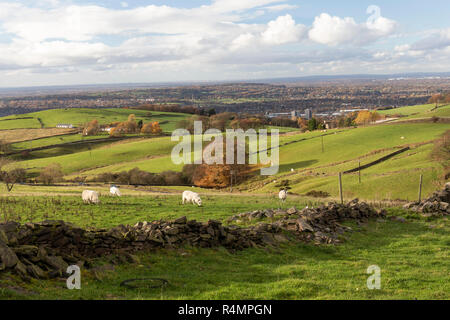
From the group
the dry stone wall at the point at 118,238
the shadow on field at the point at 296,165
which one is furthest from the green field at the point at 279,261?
the shadow on field at the point at 296,165

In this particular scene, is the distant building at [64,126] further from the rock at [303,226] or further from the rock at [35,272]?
the rock at [35,272]

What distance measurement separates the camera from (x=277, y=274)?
1345 cm

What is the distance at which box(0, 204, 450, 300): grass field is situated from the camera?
10891 millimetres

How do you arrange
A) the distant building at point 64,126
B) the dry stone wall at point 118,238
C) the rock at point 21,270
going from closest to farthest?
the rock at point 21,270
the dry stone wall at point 118,238
the distant building at point 64,126

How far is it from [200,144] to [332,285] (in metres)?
93.3

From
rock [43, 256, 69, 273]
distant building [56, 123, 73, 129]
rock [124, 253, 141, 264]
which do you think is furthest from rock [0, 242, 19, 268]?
distant building [56, 123, 73, 129]

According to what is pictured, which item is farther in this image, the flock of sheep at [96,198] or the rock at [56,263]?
the flock of sheep at [96,198]

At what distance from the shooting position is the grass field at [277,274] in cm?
1089

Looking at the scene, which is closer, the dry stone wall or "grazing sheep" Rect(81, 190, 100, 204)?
the dry stone wall

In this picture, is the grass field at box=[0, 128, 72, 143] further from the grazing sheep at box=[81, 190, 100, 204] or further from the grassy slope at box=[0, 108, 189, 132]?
the grazing sheep at box=[81, 190, 100, 204]

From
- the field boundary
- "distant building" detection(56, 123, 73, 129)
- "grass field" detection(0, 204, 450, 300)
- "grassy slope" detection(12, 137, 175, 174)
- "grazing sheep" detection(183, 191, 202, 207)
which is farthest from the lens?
"distant building" detection(56, 123, 73, 129)

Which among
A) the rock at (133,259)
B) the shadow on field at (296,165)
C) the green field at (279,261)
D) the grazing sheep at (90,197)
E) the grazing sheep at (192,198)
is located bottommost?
the shadow on field at (296,165)

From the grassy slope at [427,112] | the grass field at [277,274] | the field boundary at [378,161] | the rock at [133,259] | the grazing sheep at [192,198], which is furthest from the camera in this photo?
the grassy slope at [427,112]

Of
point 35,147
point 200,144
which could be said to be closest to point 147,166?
point 200,144
